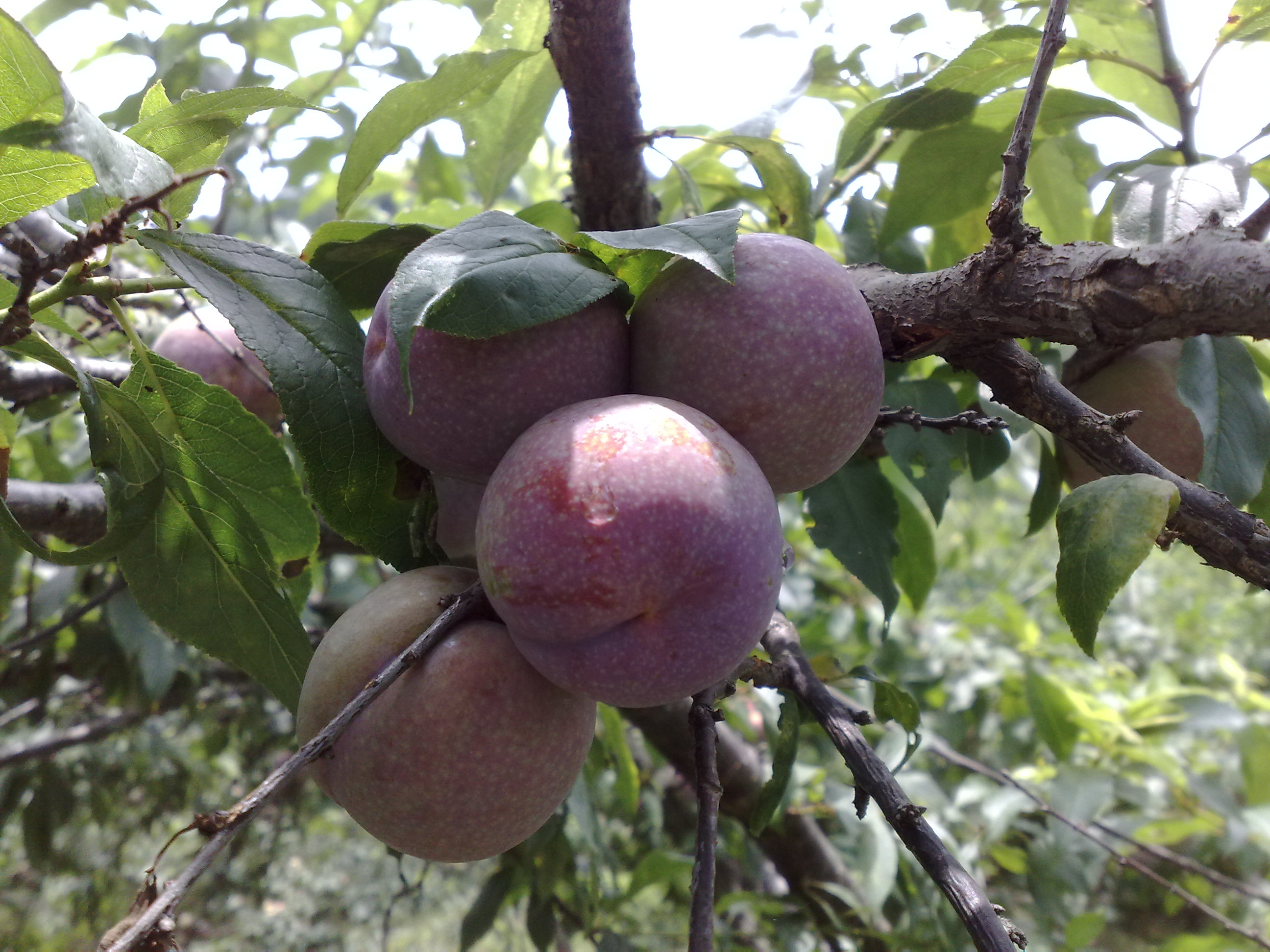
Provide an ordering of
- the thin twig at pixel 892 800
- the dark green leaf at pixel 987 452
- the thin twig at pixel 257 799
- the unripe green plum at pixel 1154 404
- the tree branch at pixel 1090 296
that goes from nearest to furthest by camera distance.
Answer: the thin twig at pixel 257 799
the tree branch at pixel 1090 296
the thin twig at pixel 892 800
the unripe green plum at pixel 1154 404
the dark green leaf at pixel 987 452

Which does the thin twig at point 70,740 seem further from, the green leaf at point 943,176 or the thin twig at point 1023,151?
the thin twig at point 1023,151

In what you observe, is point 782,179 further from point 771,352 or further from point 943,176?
point 771,352

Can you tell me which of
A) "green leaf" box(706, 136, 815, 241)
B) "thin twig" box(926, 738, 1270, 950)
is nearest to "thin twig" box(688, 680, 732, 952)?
"green leaf" box(706, 136, 815, 241)

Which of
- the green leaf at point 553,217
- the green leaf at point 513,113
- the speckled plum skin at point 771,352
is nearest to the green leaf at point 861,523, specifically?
the speckled plum skin at point 771,352

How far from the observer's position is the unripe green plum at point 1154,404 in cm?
105

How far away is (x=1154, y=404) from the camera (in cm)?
106

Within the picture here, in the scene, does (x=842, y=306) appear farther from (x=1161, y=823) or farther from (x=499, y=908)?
(x=1161, y=823)

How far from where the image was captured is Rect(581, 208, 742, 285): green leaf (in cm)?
65

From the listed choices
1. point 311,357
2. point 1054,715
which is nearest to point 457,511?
point 311,357

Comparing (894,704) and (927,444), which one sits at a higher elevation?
(927,444)

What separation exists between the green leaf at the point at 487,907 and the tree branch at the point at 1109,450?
4.45 feet

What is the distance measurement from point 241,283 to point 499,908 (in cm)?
140

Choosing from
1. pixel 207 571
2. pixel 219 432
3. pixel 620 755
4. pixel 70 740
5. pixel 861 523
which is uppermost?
pixel 219 432

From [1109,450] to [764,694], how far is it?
1269 millimetres
